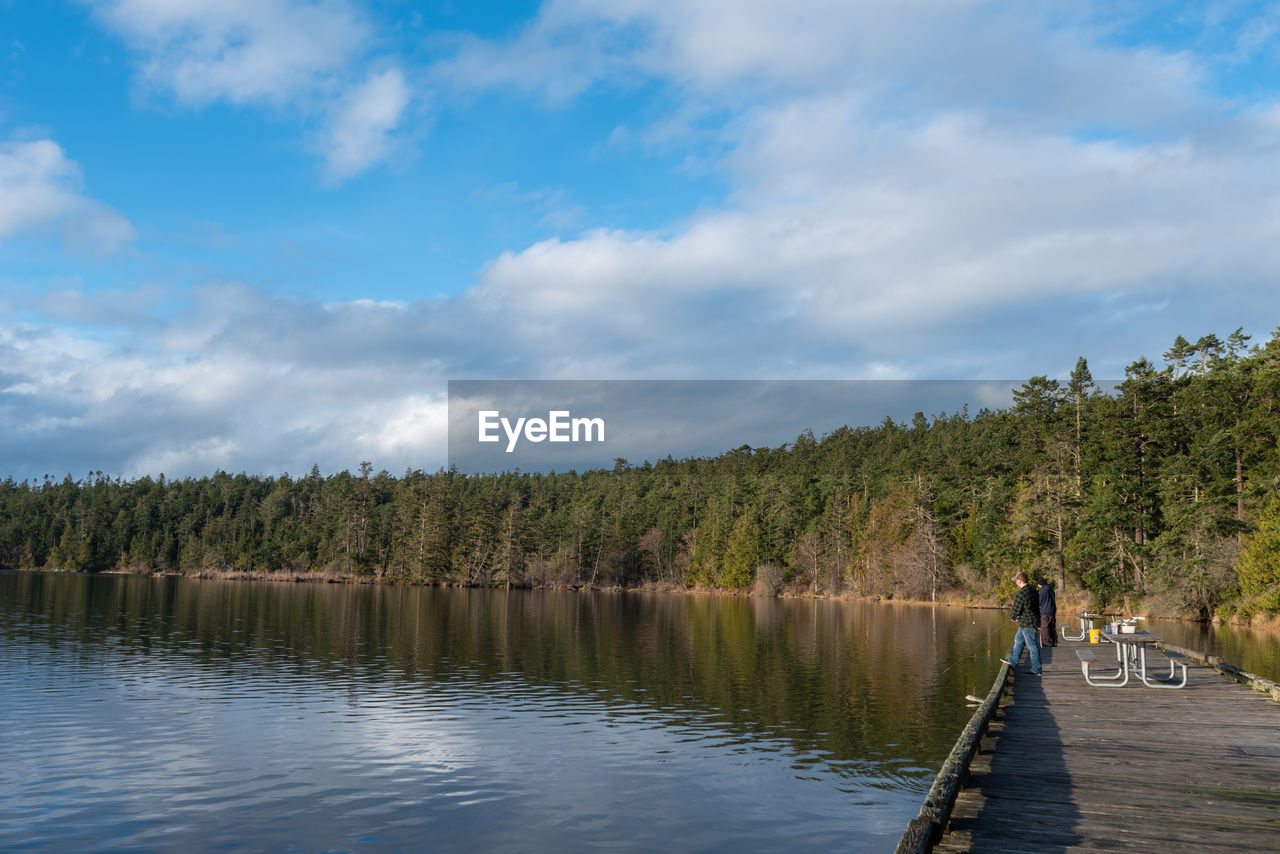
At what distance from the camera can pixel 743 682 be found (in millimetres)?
30438

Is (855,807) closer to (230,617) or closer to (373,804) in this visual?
(373,804)

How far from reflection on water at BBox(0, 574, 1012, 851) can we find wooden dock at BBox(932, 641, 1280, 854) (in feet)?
8.44

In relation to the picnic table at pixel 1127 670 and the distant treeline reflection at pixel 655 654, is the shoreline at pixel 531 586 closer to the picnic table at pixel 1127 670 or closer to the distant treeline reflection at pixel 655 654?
the distant treeline reflection at pixel 655 654

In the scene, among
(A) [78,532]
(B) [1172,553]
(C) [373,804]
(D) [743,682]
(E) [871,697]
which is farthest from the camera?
(A) [78,532]

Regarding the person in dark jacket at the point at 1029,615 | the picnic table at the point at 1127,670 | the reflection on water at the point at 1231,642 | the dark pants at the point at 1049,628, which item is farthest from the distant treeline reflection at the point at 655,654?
the reflection on water at the point at 1231,642

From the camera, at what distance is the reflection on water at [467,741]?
1420 cm

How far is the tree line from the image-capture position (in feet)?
203

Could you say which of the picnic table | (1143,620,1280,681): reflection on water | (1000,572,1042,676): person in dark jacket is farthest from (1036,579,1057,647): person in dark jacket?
(1143,620,1280,681): reflection on water

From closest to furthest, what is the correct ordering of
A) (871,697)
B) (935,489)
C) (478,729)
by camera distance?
(478,729)
(871,697)
(935,489)

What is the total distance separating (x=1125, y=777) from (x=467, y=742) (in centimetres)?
1397

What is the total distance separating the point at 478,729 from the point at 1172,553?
193 ft

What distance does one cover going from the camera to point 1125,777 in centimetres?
1184

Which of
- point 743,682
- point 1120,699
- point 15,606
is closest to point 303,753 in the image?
point 743,682

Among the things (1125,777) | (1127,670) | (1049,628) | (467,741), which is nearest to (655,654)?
(1049,628)
